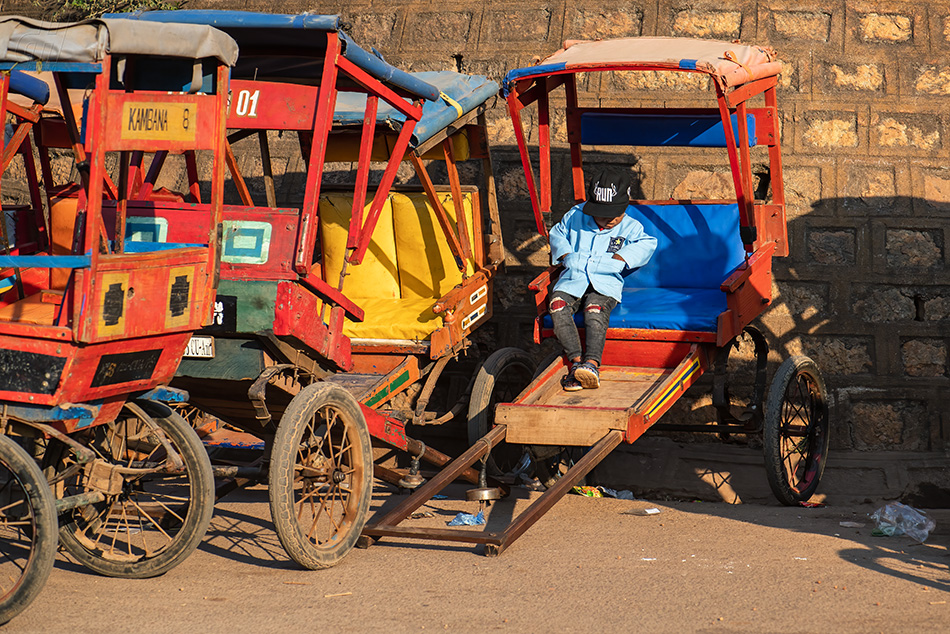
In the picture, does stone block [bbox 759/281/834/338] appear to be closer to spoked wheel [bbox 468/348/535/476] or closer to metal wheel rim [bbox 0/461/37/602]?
spoked wheel [bbox 468/348/535/476]

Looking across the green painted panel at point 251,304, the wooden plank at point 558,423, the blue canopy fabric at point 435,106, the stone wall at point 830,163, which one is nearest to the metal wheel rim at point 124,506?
the green painted panel at point 251,304

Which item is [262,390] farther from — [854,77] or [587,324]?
[854,77]

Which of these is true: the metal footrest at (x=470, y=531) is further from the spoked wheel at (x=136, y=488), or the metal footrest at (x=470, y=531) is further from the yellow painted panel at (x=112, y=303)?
the yellow painted panel at (x=112, y=303)

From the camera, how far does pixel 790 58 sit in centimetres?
919

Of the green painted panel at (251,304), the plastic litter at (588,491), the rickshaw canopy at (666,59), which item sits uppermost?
the rickshaw canopy at (666,59)

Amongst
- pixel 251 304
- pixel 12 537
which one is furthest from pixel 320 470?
pixel 12 537

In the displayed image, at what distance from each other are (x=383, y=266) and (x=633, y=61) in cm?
247

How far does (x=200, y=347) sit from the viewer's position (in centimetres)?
574

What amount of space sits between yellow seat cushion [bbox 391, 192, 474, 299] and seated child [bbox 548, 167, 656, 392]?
0.98 m

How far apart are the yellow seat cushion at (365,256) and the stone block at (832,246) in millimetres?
3149

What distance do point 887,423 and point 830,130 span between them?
7.70ft

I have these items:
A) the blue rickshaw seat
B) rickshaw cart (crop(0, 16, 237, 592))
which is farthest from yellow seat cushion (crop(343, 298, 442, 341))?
rickshaw cart (crop(0, 16, 237, 592))

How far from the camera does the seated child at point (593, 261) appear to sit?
6.97 metres

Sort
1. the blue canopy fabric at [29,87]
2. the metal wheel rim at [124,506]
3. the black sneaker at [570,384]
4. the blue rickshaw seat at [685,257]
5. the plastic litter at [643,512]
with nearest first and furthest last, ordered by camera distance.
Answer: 1. the metal wheel rim at [124,506]
2. the blue canopy fabric at [29,87]
3. the plastic litter at [643,512]
4. the black sneaker at [570,384]
5. the blue rickshaw seat at [685,257]
